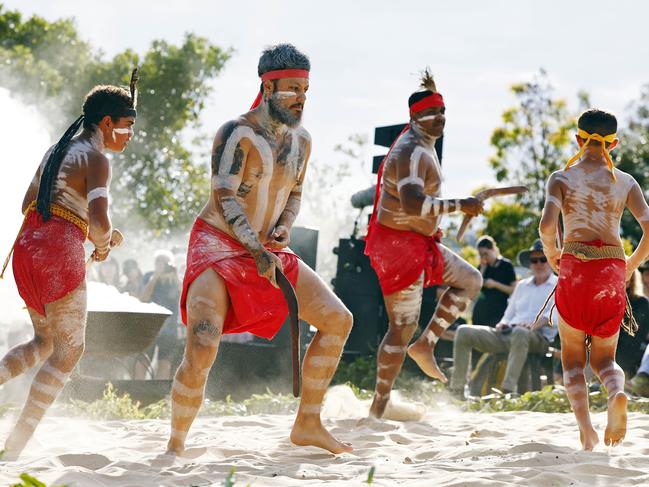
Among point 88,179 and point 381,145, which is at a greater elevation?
point 381,145

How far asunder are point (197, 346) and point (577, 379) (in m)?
2.07

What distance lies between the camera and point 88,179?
477 centimetres

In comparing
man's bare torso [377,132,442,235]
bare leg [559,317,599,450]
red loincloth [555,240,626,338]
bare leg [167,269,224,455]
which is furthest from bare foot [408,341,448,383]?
bare leg [167,269,224,455]

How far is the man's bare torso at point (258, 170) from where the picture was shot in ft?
15.5

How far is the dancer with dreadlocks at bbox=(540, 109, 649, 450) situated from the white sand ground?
43cm

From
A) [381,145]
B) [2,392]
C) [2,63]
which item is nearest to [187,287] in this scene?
[2,392]

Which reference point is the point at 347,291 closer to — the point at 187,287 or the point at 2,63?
the point at 187,287

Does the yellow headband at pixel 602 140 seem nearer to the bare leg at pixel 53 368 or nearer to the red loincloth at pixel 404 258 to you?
the red loincloth at pixel 404 258

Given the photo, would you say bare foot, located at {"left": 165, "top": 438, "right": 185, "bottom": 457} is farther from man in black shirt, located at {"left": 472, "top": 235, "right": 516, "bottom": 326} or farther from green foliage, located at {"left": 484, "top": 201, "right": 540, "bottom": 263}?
green foliage, located at {"left": 484, "top": 201, "right": 540, "bottom": 263}

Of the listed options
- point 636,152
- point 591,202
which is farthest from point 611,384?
point 636,152

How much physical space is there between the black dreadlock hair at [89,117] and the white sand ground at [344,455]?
1244 millimetres

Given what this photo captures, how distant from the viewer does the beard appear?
16.0ft

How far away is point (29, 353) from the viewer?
4816 millimetres

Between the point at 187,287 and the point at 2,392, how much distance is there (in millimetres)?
4417
